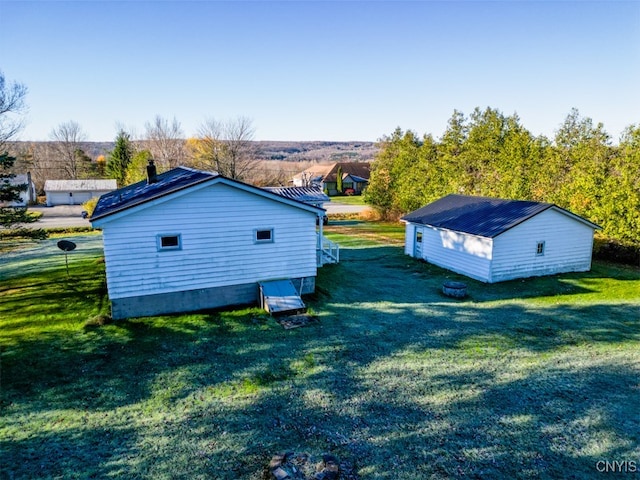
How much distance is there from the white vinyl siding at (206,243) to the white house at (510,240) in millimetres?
8526

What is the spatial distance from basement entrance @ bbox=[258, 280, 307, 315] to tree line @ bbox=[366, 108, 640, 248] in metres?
18.6

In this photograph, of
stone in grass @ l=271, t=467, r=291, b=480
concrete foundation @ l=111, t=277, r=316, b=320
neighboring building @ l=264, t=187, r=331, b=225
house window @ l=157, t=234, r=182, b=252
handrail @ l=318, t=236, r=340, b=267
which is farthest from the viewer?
handrail @ l=318, t=236, r=340, b=267

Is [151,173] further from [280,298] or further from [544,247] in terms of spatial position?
[544,247]

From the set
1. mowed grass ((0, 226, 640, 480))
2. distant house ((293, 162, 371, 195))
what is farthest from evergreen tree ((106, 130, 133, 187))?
mowed grass ((0, 226, 640, 480))

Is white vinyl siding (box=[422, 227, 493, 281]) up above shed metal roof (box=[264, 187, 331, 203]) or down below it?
below

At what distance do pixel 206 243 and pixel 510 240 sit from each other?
13380 millimetres

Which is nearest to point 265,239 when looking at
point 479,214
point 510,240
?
point 510,240

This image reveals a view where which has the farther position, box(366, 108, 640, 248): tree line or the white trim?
box(366, 108, 640, 248): tree line

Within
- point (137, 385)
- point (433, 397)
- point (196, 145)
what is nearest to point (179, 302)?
point (137, 385)

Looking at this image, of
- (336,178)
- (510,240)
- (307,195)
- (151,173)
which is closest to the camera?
(151,173)

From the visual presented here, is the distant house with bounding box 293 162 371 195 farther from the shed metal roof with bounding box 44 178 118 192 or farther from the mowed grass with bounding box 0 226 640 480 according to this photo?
the mowed grass with bounding box 0 226 640 480

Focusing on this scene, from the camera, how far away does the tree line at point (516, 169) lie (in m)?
21.4

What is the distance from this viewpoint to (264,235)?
14312mm

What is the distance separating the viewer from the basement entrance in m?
13.3
